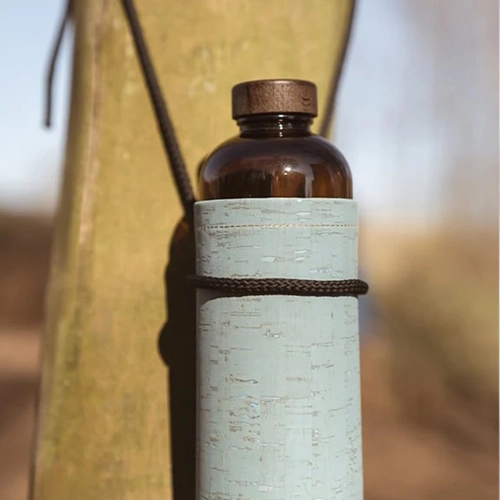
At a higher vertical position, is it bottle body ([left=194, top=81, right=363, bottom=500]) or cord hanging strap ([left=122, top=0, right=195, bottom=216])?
cord hanging strap ([left=122, top=0, right=195, bottom=216])

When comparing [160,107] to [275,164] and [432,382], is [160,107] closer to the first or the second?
[275,164]

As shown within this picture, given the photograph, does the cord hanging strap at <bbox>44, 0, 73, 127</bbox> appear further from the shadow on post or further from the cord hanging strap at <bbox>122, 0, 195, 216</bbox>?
the shadow on post

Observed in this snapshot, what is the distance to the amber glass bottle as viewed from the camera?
1.57 feet

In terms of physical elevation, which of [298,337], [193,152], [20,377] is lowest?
[20,377]

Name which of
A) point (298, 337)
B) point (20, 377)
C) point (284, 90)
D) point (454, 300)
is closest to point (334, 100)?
point (284, 90)

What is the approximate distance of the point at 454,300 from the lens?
2062mm

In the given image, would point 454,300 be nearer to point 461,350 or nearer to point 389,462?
point 461,350

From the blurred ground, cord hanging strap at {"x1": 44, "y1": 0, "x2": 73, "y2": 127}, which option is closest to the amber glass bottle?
cord hanging strap at {"x1": 44, "y1": 0, "x2": 73, "y2": 127}

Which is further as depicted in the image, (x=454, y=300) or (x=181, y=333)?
(x=454, y=300)

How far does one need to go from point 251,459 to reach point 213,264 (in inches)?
5.5

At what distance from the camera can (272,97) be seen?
1.59ft

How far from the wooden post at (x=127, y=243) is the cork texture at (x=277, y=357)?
0.07m

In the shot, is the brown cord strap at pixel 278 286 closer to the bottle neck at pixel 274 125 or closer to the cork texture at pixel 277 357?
the cork texture at pixel 277 357

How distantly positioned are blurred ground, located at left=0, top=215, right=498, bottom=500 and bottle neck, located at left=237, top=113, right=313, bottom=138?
140cm
